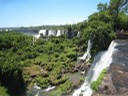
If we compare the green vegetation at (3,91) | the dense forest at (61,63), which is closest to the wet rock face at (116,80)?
the dense forest at (61,63)

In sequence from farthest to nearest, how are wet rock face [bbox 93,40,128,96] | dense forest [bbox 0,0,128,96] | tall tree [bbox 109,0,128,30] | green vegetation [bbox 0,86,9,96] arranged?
tall tree [bbox 109,0,128,30] → dense forest [bbox 0,0,128,96] → green vegetation [bbox 0,86,9,96] → wet rock face [bbox 93,40,128,96]

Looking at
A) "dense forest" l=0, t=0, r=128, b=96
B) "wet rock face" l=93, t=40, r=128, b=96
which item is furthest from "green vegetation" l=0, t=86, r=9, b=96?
"wet rock face" l=93, t=40, r=128, b=96

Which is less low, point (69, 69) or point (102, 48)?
point (102, 48)

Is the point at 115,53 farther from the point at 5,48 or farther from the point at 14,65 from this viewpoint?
the point at 5,48

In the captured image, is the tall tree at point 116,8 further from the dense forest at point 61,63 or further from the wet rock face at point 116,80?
the wet rock face at point 116,80

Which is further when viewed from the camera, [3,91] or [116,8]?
[116,8]

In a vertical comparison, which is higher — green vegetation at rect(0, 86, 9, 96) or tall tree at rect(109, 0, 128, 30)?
tall tree at rect(109, 0, 128, 30)

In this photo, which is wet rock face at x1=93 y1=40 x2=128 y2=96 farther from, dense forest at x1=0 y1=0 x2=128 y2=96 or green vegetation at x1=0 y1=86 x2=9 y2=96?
green vegetation at x1=0 y1=86 x2=9 y2=96

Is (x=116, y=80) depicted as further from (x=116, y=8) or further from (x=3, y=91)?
(x=116, y=8)

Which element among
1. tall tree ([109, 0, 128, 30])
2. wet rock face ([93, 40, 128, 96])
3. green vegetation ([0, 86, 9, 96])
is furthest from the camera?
tall tree ([109, 0, 128, 30])

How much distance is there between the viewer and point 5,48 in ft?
171

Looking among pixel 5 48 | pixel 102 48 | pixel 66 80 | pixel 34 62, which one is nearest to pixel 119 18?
pixel 102 48

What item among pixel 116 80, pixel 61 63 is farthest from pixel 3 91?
pixel 116 80

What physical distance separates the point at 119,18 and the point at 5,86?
60.3ft
